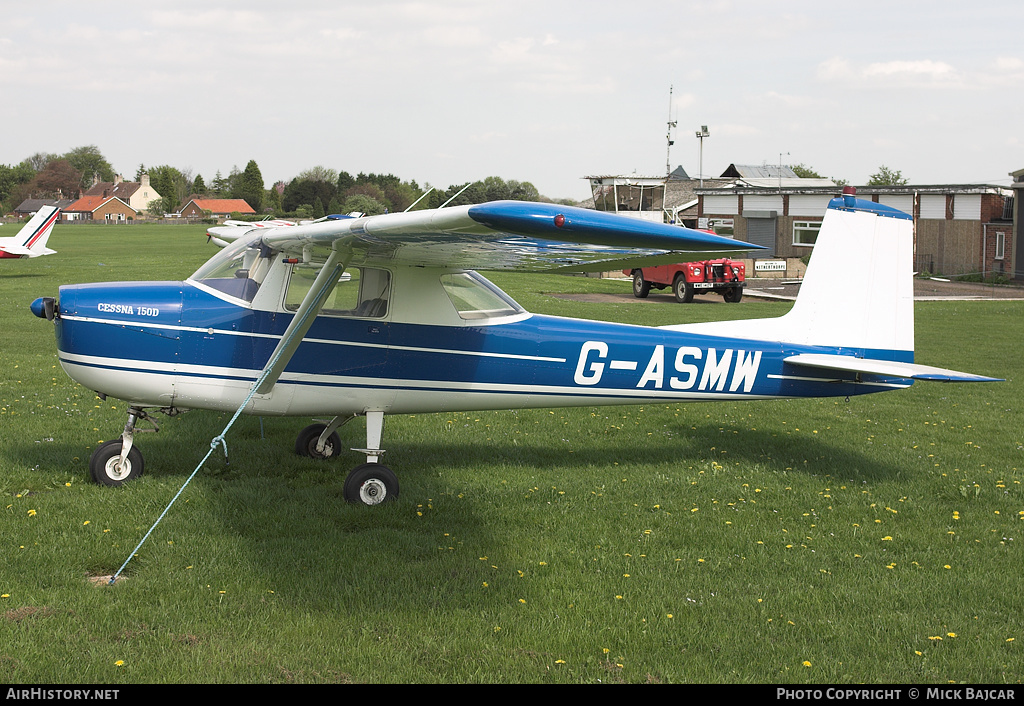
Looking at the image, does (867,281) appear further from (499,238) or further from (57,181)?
(57,181)

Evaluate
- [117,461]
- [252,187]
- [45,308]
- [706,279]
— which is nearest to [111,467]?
[117,461]

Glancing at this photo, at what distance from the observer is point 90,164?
18812cm

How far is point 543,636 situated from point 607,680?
536mm

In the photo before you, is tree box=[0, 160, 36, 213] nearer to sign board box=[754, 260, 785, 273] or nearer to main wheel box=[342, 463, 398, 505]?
sign board box=[754, 260, 785, 273]

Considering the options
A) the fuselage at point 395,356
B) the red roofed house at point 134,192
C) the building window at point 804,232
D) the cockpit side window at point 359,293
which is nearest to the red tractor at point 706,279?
the building window at point 804,232

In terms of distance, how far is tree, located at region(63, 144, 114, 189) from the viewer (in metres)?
183

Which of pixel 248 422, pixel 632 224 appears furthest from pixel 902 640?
pixel 248 422

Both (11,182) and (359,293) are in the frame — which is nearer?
(359,293)

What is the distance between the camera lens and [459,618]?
501 cm

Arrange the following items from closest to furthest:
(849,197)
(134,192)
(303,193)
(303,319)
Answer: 1. (303,319)
2. (849,197)
3. (303,193)
4. (134,192)

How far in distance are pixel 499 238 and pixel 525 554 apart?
7.49 feet

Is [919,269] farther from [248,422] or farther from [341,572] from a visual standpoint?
[341,572]

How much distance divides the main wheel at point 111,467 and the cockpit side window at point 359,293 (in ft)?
6.45

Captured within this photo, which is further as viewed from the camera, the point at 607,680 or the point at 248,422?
the point at 248,422
